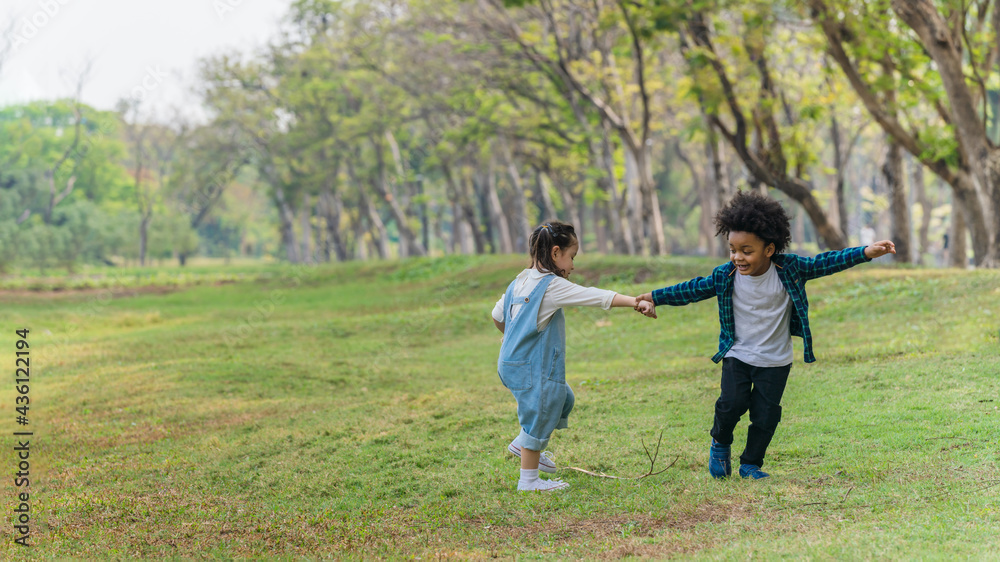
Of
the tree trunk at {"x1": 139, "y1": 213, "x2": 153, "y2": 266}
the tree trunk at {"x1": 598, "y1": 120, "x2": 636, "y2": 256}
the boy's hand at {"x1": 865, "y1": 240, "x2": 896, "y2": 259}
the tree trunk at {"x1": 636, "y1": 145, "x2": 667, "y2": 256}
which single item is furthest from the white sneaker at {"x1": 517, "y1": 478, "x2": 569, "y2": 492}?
the tree trunk at {"x1": 139, "y1": 213, "x2": 153, "y2": 266}

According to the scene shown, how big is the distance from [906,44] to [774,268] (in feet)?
41.8

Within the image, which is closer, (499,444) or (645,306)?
(645,306)

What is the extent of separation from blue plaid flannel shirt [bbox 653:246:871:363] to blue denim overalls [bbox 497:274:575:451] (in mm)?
667

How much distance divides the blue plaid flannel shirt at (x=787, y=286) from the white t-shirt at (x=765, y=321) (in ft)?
0.16

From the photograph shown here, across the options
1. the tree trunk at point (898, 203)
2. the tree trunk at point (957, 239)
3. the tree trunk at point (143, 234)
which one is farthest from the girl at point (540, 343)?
the tree trunk at point (143, 234)

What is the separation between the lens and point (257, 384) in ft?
33.9

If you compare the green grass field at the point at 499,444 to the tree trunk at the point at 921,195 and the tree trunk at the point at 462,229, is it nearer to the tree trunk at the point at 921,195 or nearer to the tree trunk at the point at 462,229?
the tree trunk at the point at 921,195

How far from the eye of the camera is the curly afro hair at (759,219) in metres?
4.57

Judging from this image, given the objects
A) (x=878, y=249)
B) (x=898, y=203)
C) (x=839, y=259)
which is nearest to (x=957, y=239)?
(x=898, y=203)

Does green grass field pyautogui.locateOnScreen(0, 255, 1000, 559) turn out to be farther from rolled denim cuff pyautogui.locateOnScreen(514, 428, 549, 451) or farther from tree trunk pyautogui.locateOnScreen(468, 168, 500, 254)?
tree trunk pyautogui.locateOnScreen(468, 168, 500, 254)

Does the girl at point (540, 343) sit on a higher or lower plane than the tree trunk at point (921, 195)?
lower

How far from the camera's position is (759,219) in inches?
179

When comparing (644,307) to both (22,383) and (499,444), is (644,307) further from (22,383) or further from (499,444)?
(22,383)

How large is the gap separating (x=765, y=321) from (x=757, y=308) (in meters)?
0.08
